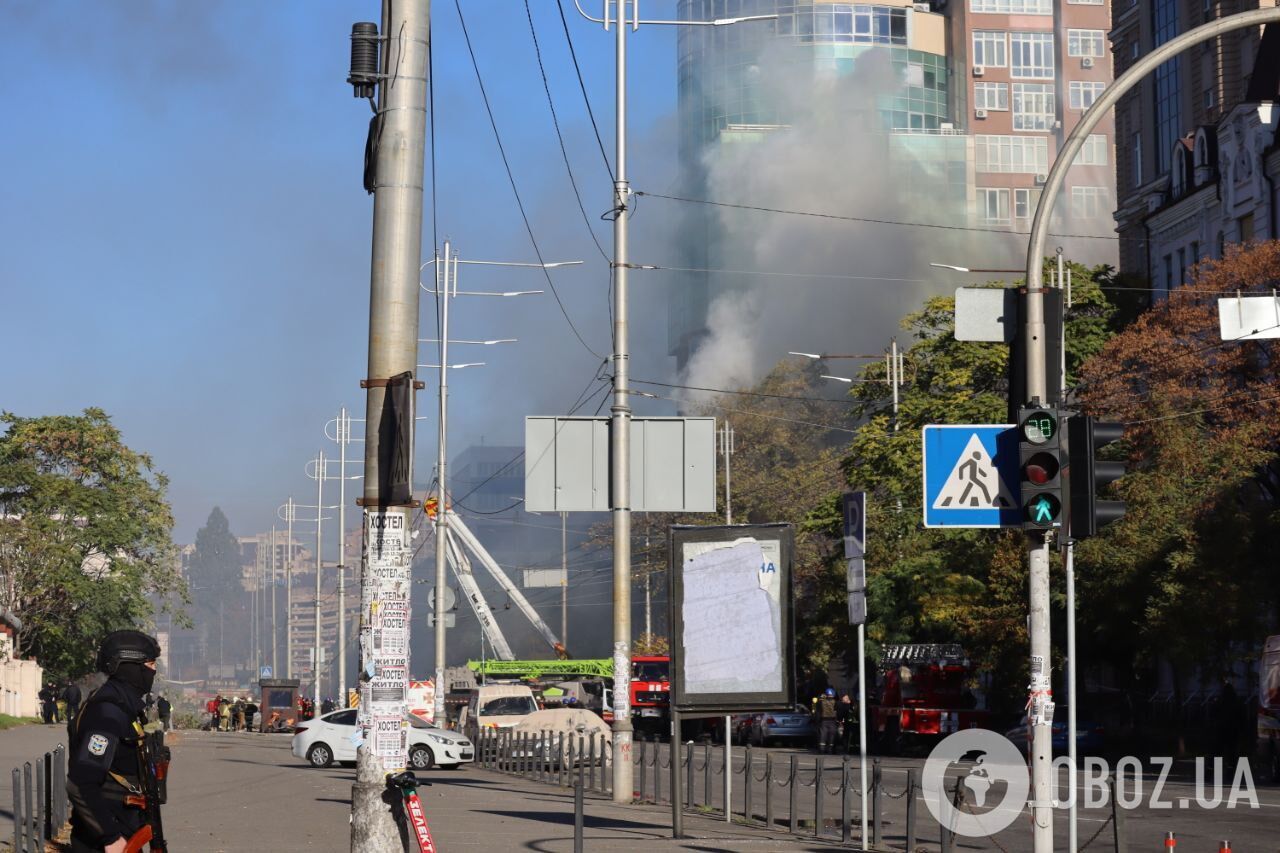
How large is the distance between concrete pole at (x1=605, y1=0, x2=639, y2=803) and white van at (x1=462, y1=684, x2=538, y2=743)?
17.6 meters

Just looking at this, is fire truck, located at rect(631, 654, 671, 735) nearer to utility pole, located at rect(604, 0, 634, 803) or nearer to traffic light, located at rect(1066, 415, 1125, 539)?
utility pole, located at rect(604, 0, 634, 803)

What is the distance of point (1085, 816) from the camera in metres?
22.4

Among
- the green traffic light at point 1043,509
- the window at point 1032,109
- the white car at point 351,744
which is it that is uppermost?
the window at point 1032,109

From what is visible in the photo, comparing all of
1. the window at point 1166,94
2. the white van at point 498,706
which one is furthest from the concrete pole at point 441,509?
the window at point 1166,94

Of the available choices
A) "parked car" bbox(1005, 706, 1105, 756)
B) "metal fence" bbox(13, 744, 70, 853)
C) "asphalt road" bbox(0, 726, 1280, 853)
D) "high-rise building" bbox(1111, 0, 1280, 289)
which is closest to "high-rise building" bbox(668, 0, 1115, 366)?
"high-rise building" bbox(1111, 0, 1280, 289)

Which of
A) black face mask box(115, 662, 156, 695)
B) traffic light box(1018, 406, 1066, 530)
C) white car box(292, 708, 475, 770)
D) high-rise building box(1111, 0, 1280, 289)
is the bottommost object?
white car box(292, 708, 475, 770)

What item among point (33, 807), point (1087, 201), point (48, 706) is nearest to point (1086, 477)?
point (33, 807)

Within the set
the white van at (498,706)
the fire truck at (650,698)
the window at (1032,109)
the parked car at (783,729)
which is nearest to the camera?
the white van at (498,706)

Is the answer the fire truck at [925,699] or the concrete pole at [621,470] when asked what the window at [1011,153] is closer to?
the fire truck at [925,699]

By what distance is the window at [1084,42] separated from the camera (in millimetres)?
130000

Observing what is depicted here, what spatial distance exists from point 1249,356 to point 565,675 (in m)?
43.1

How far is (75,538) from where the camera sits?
68875mm

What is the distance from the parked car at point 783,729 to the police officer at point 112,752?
4830cm

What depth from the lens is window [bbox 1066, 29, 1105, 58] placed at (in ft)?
427
